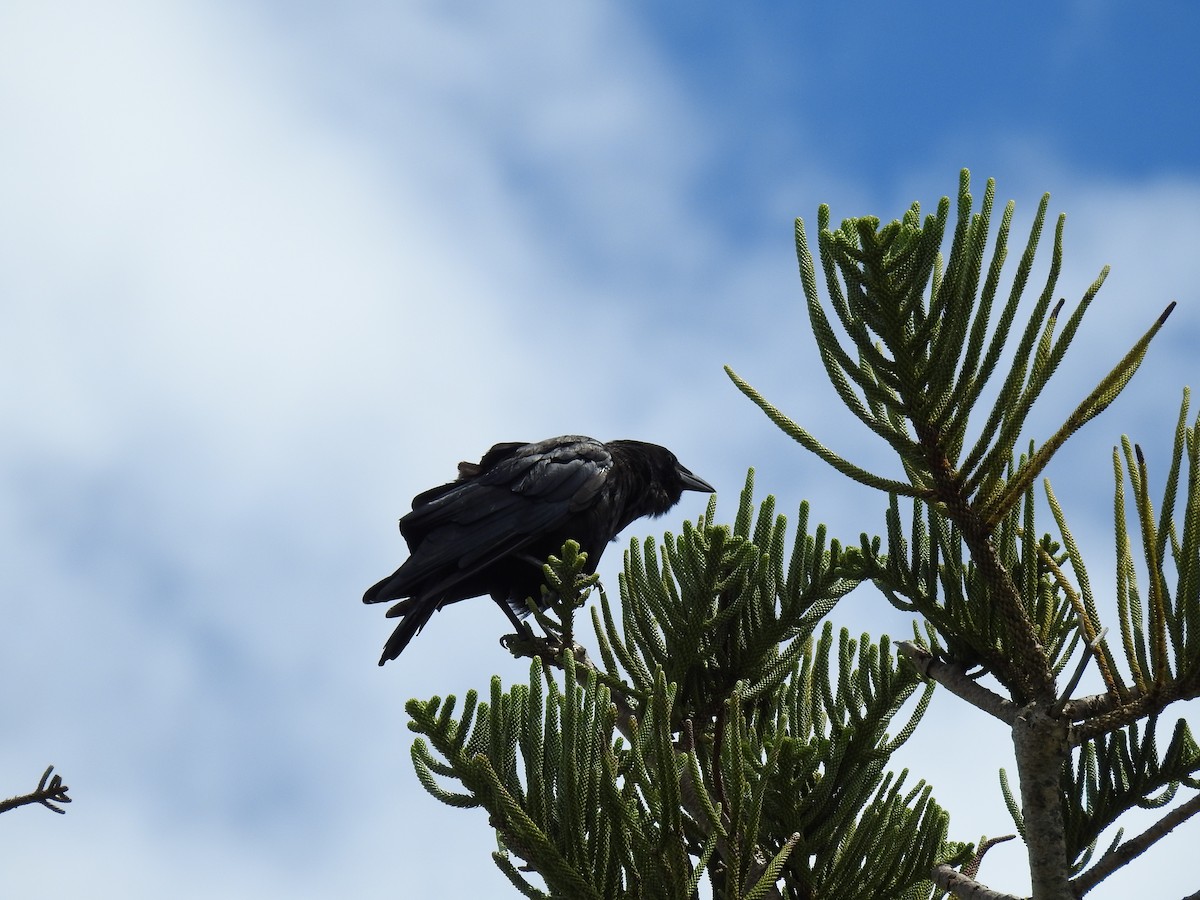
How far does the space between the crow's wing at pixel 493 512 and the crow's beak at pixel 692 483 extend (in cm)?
68

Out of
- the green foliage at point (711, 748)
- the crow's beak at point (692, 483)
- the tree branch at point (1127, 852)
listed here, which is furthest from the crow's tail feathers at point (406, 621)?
the tree branch at point (1127, 852)

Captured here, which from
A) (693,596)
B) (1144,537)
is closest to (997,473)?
(1144,537)

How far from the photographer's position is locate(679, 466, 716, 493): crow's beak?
19.9ft

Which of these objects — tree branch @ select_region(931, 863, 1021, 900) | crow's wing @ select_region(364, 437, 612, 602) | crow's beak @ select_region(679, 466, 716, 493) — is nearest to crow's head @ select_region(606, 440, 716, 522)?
crow's beak @ select_region(679, 466, 716, 493)

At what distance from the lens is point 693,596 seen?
11.9 ft

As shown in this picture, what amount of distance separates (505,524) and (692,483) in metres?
1.43

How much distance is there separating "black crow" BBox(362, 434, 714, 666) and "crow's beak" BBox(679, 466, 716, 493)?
0.48m

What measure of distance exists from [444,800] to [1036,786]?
4.51 feet

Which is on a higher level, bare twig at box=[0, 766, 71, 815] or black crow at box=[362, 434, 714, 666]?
black crow at box=[362, 434, 714, 666]

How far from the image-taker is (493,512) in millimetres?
5016

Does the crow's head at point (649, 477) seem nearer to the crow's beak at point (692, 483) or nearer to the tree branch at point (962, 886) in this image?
the crow's beak at point (692, 483)

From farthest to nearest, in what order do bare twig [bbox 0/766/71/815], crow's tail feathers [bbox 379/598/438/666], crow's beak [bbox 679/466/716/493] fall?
crow's beak [bbox 679/466/716/493], crow's tail feathers [bbox 379/598/438/666], bare twig [bbox 0/766/71/815]

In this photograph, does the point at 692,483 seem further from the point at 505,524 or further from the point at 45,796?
the point at 45,796

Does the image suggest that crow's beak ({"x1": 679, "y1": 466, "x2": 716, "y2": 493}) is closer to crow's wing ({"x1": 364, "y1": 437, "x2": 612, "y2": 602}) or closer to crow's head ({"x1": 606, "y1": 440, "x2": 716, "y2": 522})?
crow's head ({"x1": 606, "y1": 440, "x2": 716, "y2": 522})
